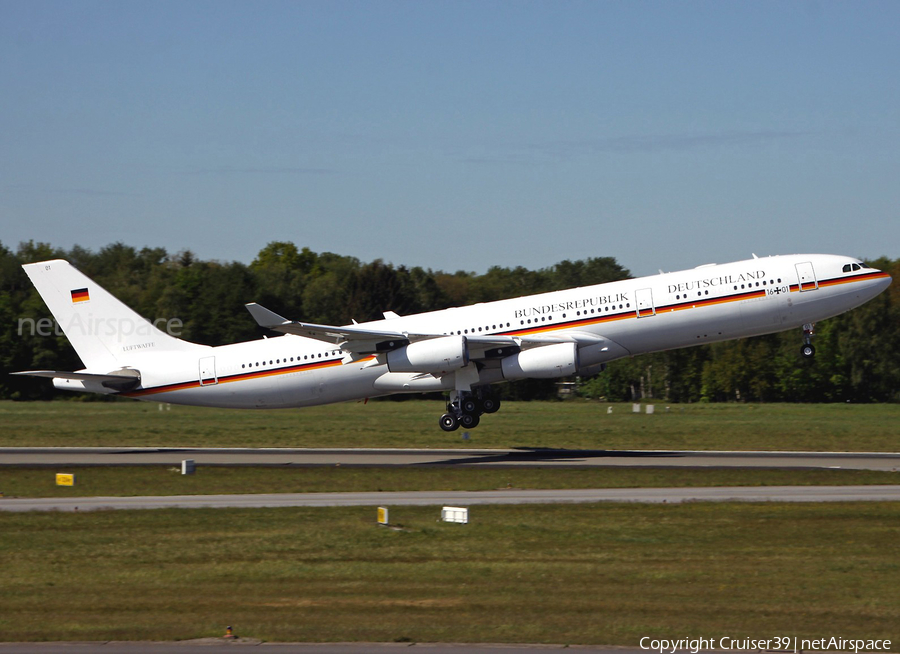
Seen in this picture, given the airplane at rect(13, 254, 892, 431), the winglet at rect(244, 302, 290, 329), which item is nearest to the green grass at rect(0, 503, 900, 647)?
the winglet at rect(244, 302, 290, 329)

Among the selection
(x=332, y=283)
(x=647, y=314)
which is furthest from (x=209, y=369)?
(x=332, y=283)

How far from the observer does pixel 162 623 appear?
1517 cm

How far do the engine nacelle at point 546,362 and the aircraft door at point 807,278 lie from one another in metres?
8.94

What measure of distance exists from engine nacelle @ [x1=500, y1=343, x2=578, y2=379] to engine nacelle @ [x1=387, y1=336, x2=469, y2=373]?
2106mm

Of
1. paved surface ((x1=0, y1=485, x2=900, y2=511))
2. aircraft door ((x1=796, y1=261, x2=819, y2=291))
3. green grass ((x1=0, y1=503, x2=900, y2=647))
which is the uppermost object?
aircraft door ((x1=796, y1=261, x2=819, y2=291))

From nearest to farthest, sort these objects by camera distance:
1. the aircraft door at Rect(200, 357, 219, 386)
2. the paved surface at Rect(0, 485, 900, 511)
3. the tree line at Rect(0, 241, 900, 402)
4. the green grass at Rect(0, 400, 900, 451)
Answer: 1. the paved surface at Rect(0, 485, 900, 511)
2. the aircraft door at Rect(200, 357, 219, 386)
3. the green grass at Rect(0, 400, 900, 451)
4. the tree line at Rect(0, 241, 900, 402)

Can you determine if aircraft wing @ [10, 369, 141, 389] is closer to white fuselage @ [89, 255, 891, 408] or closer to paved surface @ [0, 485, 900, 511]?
white fuselage @ [89, 255, 891, 408]

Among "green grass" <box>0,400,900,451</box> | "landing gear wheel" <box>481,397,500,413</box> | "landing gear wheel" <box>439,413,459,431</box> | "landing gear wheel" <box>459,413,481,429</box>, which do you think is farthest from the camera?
"green grass" <box>0,400,900,451</box>

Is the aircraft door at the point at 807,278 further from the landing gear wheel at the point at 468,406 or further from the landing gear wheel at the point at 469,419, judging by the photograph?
the landing gear wheel at the point at 469,419

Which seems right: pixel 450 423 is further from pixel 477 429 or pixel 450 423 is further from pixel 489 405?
pixel 477 429

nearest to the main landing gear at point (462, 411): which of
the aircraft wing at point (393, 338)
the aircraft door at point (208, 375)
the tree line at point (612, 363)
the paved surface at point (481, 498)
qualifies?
the aircraft wing at point (393, 338)

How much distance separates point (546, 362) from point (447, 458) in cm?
569

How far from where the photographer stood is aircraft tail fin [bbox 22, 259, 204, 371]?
4138 centimetres

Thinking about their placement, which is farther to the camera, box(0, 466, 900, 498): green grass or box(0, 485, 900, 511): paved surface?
box(0, 466, 900, 498): green grass
